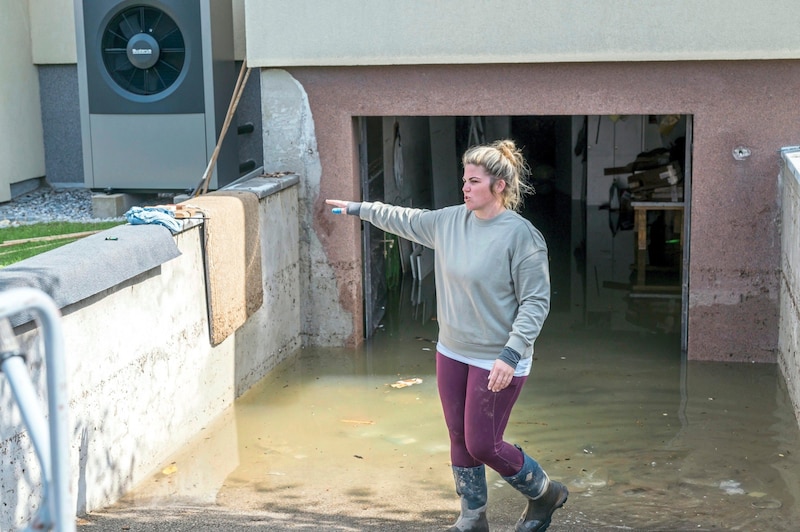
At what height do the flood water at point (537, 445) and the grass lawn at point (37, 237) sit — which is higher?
the grass lawn at point (37, 237)

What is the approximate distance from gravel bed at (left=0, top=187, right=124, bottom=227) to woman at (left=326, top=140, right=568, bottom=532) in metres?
6.83

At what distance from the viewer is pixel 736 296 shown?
8.38 meters

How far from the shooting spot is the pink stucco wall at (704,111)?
26.6ft

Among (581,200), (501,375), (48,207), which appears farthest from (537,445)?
(581,200)

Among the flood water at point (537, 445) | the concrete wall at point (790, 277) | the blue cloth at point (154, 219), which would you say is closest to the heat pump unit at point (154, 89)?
the flood water at point (537, 445)

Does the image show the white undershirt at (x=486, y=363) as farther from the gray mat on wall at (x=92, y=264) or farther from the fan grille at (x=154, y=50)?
the fan grille at (x=154, y=50)

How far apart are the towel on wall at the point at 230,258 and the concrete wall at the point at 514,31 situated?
1537 mm

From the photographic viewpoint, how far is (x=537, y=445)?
22.0 feet

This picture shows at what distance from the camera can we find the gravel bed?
422 inches

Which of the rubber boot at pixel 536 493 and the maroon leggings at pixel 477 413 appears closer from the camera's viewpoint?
the maroon leggings at pixel 477 413

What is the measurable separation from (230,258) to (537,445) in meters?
2.38

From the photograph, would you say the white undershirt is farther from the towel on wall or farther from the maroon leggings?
the towel on wall

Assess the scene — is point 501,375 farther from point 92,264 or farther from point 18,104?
point 18,104

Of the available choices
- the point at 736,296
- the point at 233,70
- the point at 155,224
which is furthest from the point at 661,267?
the point at 155,224
